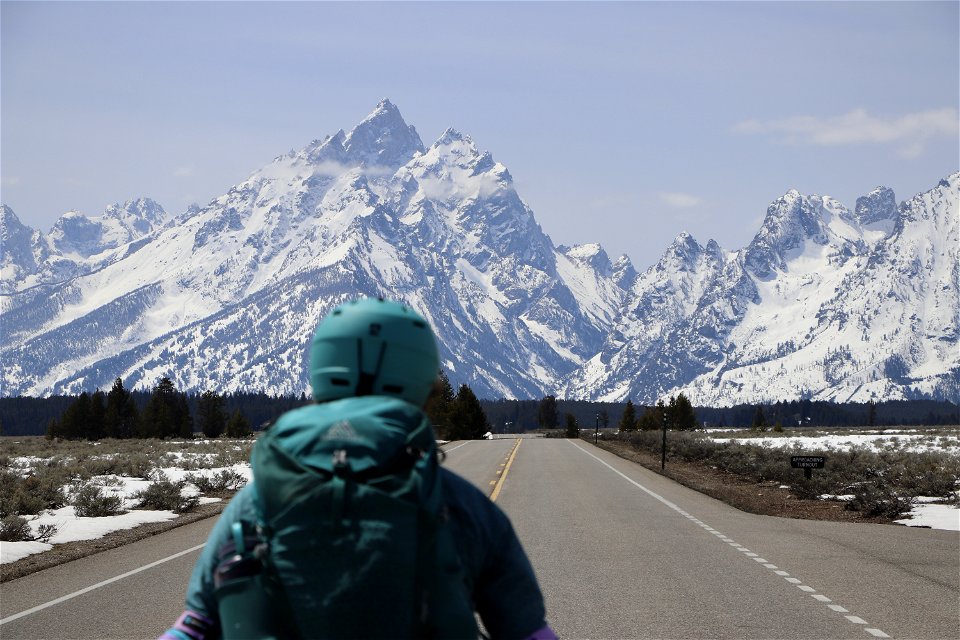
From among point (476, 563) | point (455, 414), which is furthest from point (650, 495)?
point (455, 414)

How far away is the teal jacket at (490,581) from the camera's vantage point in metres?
2.65

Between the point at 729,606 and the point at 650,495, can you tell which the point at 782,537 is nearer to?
the point at 729,606

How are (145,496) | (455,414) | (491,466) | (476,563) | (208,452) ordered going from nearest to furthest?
(476,563), (145,496), (491,466), (208,452), (455,414)

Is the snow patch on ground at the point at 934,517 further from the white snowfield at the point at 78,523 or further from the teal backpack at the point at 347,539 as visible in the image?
the teal backpack at the point at 347,539

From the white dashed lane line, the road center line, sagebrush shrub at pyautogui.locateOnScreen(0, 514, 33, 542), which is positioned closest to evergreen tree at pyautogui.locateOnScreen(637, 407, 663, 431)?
Answer: the white dashed lane line

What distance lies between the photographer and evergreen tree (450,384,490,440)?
106 meters

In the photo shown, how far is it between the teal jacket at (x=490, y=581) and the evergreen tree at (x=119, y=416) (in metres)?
115

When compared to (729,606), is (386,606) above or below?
above

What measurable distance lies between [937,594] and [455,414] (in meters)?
94.8

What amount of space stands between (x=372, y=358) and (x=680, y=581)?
10530 millimetres

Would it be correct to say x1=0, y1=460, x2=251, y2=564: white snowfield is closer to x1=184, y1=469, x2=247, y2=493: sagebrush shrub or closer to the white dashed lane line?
x1=184, y1=469, x2=247, y2=493: sagebrush shrub

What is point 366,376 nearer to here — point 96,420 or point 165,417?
point 96,420

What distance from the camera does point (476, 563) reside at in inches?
104

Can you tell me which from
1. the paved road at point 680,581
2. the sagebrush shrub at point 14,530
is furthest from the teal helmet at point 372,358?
the sagebrush shrub at point 14,530
